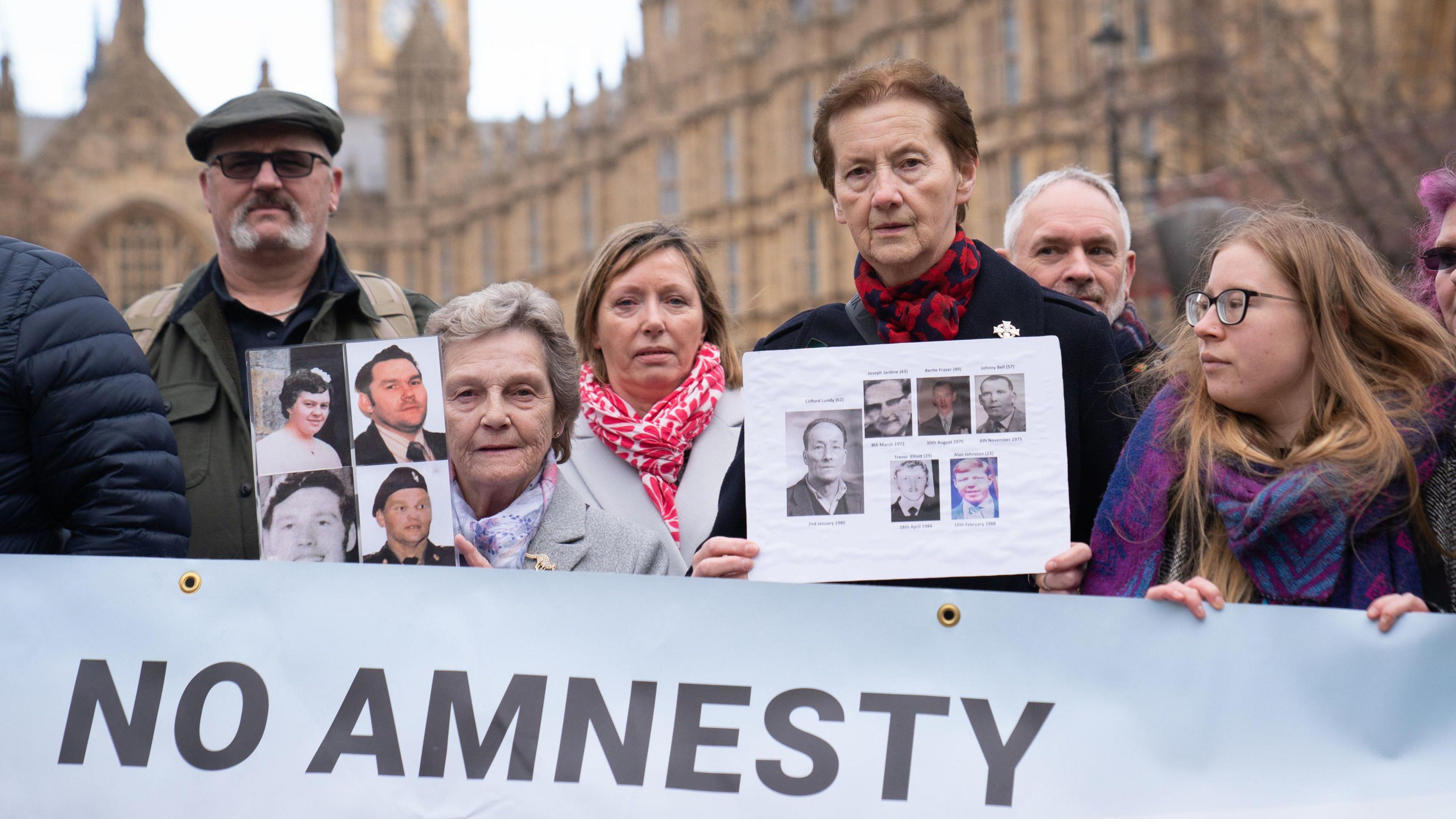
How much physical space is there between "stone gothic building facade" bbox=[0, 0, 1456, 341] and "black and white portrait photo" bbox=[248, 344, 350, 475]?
1686mm

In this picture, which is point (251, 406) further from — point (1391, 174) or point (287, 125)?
point (1391, 174)

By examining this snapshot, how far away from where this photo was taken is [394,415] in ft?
11.3

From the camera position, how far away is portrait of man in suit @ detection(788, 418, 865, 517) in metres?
3.32

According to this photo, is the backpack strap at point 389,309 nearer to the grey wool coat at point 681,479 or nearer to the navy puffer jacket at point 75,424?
the grey wool coat at point 681,479

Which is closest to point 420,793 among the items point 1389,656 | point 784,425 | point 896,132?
point 784,425

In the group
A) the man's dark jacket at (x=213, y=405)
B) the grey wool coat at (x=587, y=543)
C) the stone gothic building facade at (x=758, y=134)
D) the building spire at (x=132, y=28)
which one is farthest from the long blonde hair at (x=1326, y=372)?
the building spire at (x=132, y=28)

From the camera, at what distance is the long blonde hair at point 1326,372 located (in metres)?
3.17

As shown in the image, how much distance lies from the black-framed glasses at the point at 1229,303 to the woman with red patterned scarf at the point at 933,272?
0.96 feet

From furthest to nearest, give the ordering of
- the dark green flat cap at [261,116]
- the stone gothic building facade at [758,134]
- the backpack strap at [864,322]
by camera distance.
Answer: the stone gothic building facade at [758,134], the dark green flat cap at [261,116], the backpack strap at [864,322]

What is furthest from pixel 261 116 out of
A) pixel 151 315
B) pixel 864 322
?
pixel 864 322

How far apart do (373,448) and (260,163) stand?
5.61ft

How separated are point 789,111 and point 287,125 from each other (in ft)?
114

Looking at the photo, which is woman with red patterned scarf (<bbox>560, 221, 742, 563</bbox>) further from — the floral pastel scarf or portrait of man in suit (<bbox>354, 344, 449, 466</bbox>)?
portrait of man in suit (<bbox>354, 344, 449, 466</bbox>)

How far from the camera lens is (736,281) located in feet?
139
